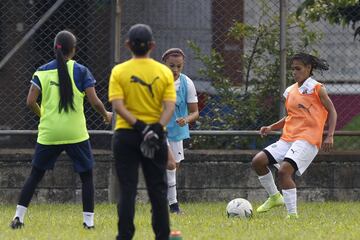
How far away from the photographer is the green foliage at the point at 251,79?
13227 millimetres

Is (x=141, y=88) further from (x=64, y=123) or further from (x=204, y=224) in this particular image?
(x=204, y=224)

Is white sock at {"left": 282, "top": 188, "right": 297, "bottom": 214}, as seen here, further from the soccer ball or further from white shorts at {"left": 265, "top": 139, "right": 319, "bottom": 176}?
the soccer ball

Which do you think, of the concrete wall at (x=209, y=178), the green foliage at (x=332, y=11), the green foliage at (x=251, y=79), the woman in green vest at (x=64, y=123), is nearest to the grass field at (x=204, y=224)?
the woman in green vest at (x=64, y=123)

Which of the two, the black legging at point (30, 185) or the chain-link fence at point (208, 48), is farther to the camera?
the chain-link fence at point (208, 48)

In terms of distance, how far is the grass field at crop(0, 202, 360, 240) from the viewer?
890cm

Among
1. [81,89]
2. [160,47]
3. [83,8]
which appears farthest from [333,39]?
[81,89]

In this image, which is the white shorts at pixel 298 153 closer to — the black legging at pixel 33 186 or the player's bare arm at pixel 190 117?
the player's bare arm at pixel 190 117

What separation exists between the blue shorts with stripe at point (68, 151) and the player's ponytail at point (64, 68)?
0.36m

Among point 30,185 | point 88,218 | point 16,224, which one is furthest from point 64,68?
point 16,224

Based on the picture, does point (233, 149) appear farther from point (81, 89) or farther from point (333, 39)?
point (81, 89)

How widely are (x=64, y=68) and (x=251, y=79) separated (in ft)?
14.6

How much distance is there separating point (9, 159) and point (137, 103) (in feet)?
17.3

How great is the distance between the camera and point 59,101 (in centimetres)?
943

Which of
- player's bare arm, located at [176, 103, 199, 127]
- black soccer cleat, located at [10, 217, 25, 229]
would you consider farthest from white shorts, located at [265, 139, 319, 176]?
black soccer cleat, located at [10, 217, 25, 229]
